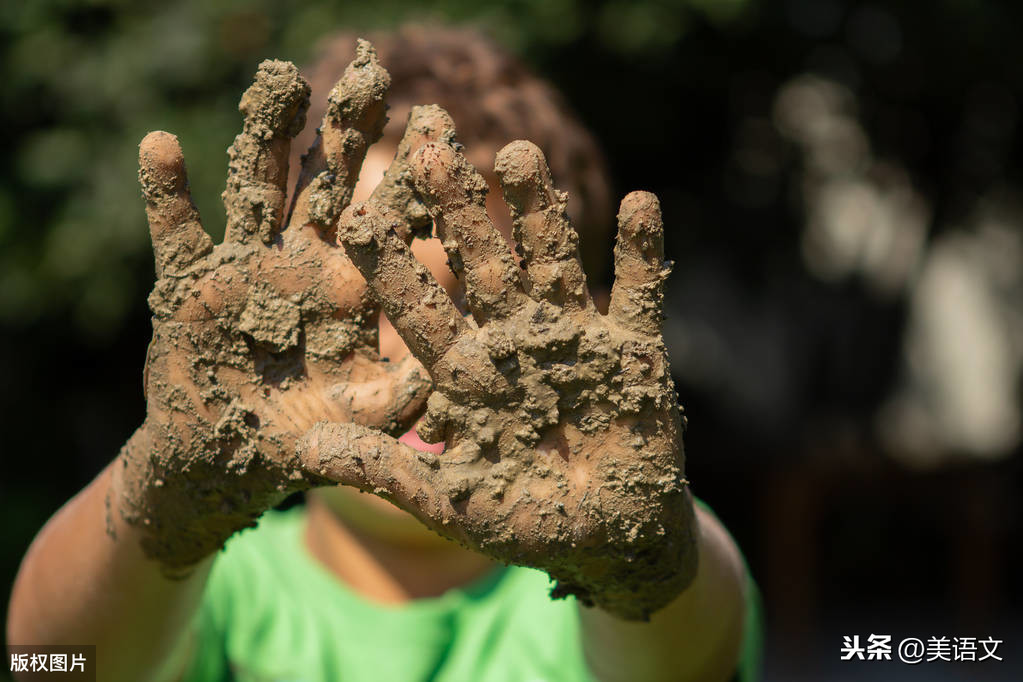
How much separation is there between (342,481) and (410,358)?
0.18 meters

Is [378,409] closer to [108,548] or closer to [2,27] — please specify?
[108,548]

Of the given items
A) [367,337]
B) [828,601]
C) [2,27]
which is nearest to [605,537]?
[367,337]

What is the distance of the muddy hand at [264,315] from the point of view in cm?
116

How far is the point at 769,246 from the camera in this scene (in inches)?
198

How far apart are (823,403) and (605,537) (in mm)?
4687

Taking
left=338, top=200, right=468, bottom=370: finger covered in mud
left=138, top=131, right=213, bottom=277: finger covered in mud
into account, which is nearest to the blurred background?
left=138, top=131, right=213, bottom=277: finger covered in mud

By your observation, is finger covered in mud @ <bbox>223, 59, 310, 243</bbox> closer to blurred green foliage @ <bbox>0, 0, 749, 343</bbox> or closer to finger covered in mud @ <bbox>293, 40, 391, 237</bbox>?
finger covered in mud @ <bbox>293, 40, 391, 237</bbox>

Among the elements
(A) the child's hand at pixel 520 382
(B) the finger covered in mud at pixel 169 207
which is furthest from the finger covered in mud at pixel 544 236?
(B) the finger covered in mud at pixel 169 207

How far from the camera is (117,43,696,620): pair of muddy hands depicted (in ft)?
3.58

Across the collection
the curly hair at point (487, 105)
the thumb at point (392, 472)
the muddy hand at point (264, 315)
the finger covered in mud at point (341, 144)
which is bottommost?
the thumb at point (392, 472)

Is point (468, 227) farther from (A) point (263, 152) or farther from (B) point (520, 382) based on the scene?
(A) point (263, 152)

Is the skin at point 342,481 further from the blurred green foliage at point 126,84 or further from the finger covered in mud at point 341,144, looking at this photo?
the blurred green foliage at point 126,84

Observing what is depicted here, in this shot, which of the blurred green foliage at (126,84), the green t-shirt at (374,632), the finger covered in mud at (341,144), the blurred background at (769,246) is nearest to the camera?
the finger covered in mud at (341,144)

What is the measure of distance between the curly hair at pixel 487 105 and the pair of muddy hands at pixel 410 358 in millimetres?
614
